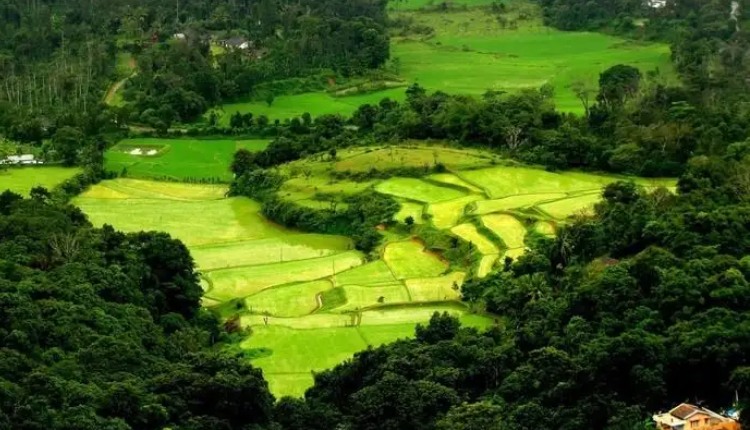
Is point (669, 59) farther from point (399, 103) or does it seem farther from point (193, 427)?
point (193, 427)

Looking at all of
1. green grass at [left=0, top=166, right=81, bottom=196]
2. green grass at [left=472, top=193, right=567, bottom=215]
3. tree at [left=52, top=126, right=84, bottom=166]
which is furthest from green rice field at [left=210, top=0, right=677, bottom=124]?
green grass at [left=472, top=193, right=567, bottom=215]

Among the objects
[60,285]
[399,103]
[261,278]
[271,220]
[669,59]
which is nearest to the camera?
[60,285]

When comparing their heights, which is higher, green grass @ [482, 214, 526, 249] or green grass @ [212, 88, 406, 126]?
green grass @ [212, 88, 406, 126]

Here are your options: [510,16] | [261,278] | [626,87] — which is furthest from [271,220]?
[510,16]

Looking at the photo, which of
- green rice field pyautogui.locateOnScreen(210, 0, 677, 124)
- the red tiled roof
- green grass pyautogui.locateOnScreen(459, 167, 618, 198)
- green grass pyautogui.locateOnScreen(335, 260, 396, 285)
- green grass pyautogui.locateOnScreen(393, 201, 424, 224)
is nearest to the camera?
the red tiled roof

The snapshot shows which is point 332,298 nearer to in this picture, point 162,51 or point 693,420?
point 693,420

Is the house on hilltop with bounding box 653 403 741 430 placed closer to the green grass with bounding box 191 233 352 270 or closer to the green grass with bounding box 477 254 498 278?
the green grass with bounding box 477 254 498 278

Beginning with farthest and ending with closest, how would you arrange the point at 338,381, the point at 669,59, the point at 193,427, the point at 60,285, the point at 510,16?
the point at 510,16 < the point at 669,59 < the point at 60,285 < the point at 338,381 < the point at 193,427
